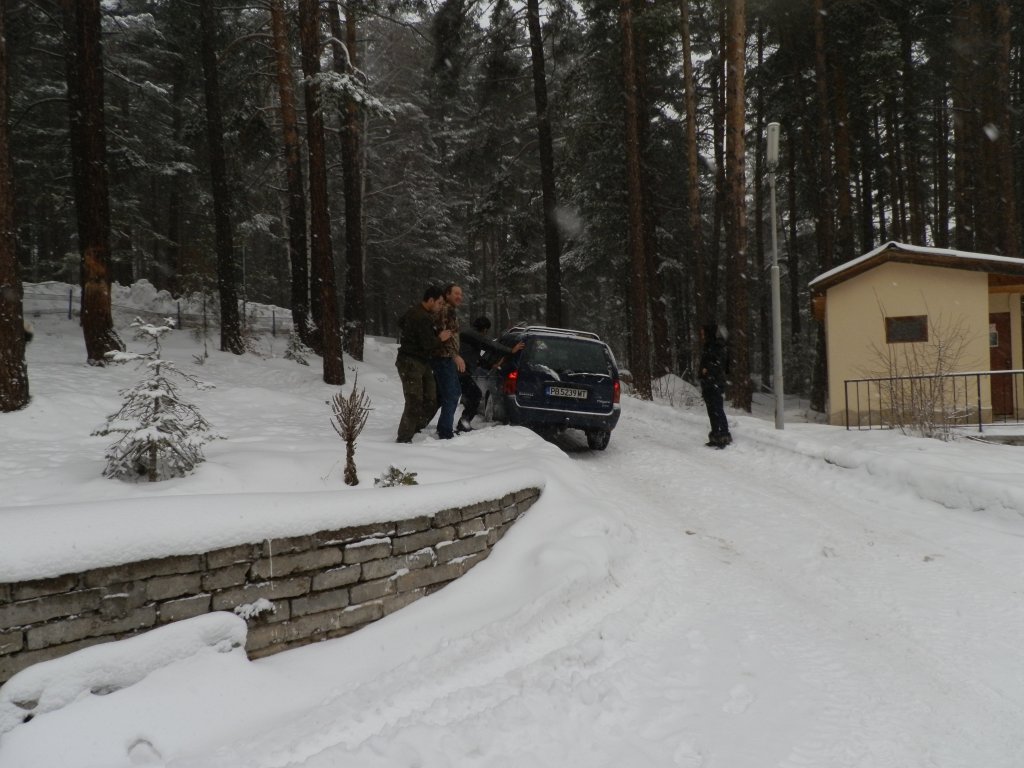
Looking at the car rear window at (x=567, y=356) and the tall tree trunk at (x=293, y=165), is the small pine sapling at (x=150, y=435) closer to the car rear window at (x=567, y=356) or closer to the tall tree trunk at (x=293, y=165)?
the car rear window at (x=567, y=356)

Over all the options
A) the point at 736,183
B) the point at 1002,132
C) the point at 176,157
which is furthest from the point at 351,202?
the point at 1002,132

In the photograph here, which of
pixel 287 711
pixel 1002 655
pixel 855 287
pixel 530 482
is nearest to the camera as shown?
pixel 287 711

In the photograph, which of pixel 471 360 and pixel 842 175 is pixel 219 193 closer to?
pixel 471 360

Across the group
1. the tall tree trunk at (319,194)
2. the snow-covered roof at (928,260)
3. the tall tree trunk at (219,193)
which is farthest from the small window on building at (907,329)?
the tall tree trunk at (219,193)

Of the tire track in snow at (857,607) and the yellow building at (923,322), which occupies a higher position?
the yellow building at (923,322)

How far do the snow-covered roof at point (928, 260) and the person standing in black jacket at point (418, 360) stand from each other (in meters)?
10.6

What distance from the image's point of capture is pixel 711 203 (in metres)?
28.6

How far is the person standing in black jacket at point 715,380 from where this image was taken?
30.0 feet

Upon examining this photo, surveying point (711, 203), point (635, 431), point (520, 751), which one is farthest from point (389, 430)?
point (711, 203)

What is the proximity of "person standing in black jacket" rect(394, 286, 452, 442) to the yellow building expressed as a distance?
8724mm

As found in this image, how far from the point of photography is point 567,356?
8633 millimetres

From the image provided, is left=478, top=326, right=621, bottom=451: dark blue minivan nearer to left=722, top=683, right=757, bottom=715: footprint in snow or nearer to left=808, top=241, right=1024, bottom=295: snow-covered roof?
left=722, top=683, right=757, bottom=715: footprint in snow

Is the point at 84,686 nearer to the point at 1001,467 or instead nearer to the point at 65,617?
the point at 65,617

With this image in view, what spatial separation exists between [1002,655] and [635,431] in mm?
7447
